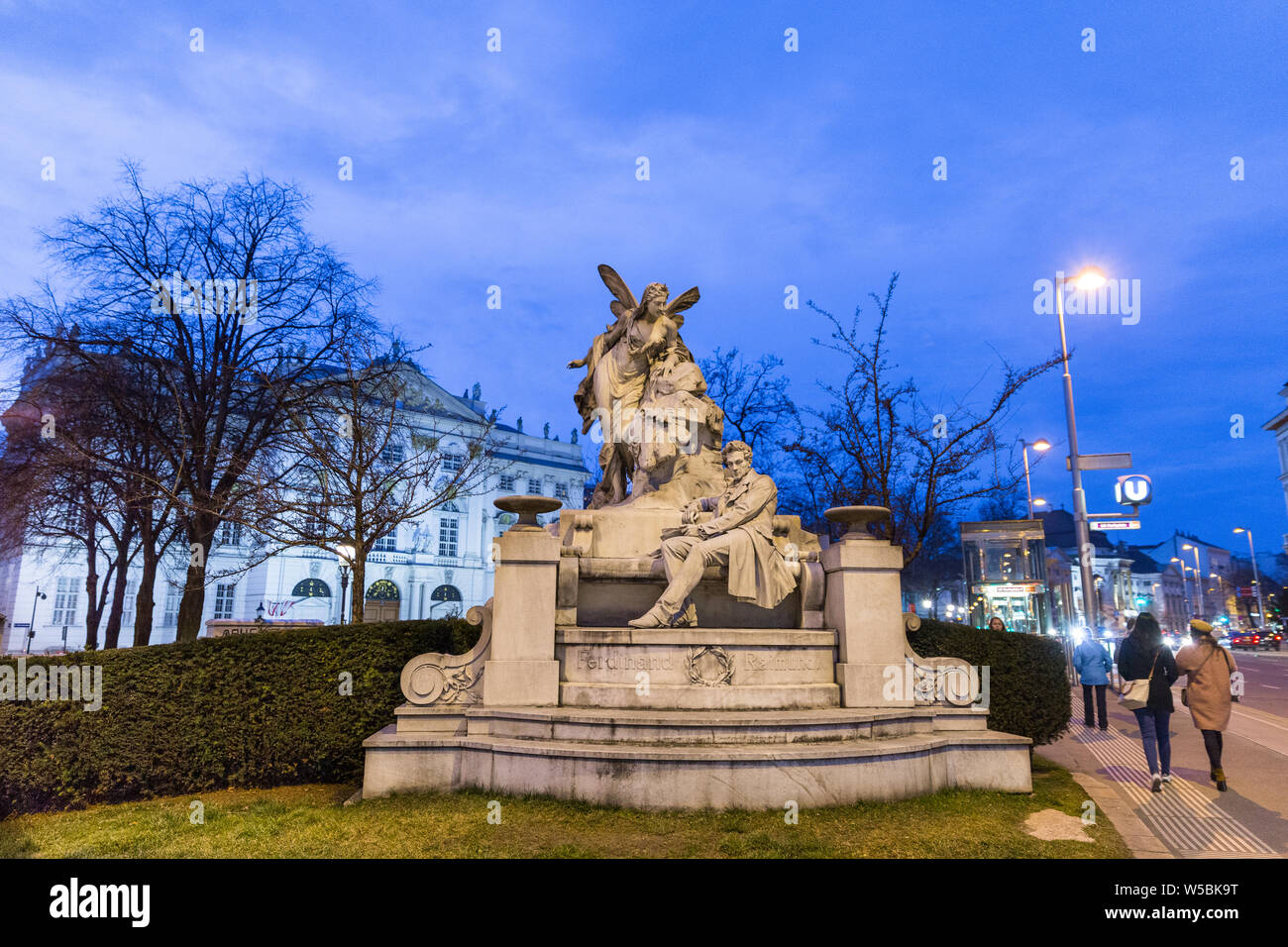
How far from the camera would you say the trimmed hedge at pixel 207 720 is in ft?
23.8

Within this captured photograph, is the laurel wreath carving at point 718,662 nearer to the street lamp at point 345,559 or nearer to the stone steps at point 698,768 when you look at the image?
the stone steps at point 698,768

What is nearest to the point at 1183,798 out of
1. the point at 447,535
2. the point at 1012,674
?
the point at 1012,674

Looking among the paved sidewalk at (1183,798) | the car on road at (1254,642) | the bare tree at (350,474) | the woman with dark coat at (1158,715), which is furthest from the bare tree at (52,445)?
the car on road at (1254,642)

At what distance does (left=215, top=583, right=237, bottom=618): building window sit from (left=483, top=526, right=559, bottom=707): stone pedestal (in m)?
46.4

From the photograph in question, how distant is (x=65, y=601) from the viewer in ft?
144

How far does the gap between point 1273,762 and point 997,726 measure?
3.16m

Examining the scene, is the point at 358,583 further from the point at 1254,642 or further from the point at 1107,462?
the point at 1254,642

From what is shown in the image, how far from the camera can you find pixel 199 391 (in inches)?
637

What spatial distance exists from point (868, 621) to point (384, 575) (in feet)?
164

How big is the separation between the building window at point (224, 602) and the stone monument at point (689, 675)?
46255mm

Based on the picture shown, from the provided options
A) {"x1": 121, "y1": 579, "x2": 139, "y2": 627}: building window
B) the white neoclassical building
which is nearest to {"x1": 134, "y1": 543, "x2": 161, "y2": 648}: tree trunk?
the white neoclassical building

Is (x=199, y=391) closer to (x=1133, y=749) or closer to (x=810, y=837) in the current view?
(x=810, y=837)
